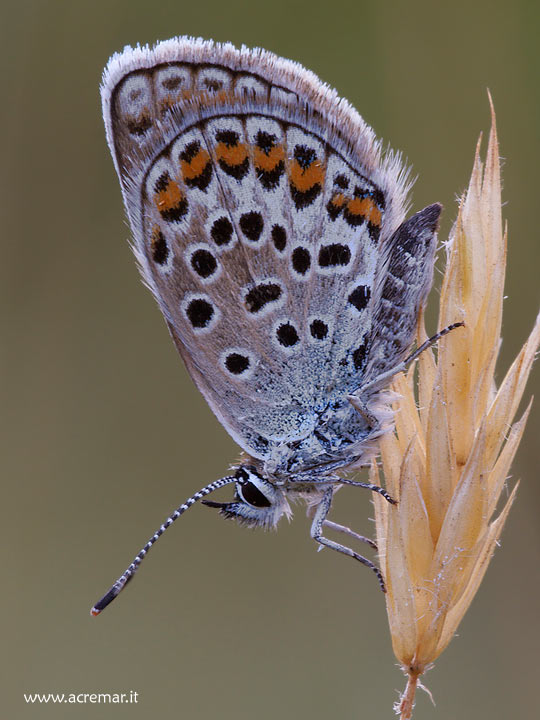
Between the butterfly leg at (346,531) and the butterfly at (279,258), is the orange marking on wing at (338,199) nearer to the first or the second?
the butterfly at (279,258)

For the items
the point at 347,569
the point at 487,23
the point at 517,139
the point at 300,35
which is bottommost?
the point at 347,569

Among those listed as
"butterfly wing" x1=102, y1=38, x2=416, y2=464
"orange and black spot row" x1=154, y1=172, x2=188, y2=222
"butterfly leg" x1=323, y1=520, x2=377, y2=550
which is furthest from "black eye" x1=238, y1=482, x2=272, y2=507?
"orange and black spot row" x1=154, y1=172, x2=188, y2=222

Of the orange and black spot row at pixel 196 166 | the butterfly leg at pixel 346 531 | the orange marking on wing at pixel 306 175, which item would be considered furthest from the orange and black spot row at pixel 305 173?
the butterfly leg at pixel 346 531

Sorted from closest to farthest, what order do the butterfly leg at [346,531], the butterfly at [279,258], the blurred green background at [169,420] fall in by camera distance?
1. the butterfly at [279,258]
2. the butterfly leg at [346,531]
3. the blurred green background at [169,420]

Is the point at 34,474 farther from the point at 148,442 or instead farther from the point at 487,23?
the point at 487,23

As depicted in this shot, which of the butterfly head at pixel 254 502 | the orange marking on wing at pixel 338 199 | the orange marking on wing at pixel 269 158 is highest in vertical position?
the orange marking on wing at pixel 269 158

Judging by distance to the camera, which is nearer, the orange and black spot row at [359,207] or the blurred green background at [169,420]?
the orange and black spot row at [359,207]

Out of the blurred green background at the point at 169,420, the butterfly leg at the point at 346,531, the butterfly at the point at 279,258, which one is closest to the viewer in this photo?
the butterfly at the point at 279,258

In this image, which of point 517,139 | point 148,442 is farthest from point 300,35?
point 148,442
